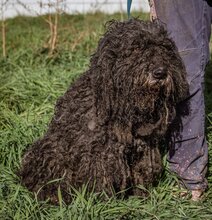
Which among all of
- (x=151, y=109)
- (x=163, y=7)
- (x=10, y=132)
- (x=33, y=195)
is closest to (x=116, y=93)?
(x=151, y=109)

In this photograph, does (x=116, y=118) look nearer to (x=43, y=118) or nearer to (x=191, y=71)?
(x=191, y=71)

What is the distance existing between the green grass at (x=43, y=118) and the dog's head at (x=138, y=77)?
0.46m

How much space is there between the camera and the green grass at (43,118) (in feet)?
10.5

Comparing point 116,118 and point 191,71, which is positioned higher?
point 191,71

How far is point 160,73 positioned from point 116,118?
0.40 meters

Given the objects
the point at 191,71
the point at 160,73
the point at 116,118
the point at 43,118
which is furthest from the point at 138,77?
the point at 43,118

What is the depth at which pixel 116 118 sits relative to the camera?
3277 mm

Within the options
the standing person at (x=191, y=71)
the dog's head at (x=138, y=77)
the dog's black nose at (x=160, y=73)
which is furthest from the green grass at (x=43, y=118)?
the dog's black nose at (x=160, y=73)

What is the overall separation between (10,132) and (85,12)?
5032mm

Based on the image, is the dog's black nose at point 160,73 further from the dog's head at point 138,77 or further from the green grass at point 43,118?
the green grass at point 43,118

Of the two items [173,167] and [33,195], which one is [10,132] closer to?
[33,195]

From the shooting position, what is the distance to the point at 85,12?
8969 mm

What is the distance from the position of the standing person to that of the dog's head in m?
0.17

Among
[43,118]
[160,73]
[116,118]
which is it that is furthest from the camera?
[43,118]
